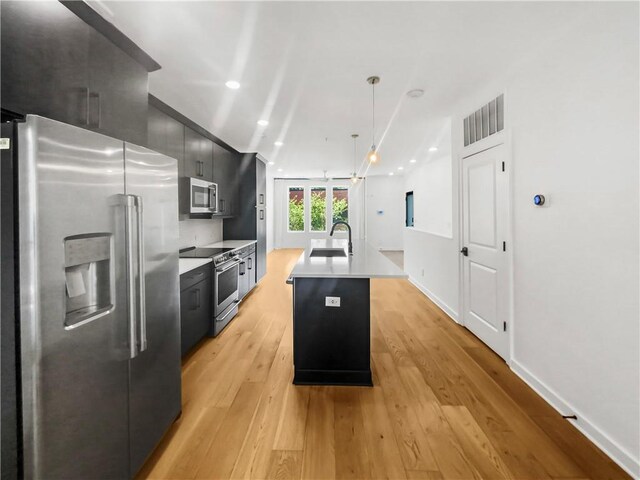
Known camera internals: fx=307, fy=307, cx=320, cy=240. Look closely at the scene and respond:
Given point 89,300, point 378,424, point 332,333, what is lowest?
point 378,424

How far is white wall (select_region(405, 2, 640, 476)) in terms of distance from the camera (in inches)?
65.0

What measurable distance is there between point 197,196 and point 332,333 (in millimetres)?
2452

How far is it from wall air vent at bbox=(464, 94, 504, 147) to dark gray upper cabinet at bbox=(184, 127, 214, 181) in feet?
10.8

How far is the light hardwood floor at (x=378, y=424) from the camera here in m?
1.68

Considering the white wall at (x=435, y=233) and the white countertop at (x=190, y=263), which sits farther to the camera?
the white wall at (x=435, y=233)

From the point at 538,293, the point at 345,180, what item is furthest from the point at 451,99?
the point at 345,180

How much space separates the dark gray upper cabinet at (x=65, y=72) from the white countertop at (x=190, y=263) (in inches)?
48.7

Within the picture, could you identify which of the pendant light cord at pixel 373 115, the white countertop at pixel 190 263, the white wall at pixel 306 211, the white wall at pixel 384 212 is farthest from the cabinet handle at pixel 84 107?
the white wall at pixel 384 212

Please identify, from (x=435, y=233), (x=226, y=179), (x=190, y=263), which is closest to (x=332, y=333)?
(x=190, y=263)

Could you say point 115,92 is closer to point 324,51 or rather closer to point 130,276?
point 130,276

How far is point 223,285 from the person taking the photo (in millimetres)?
3717

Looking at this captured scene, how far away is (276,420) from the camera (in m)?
2.07

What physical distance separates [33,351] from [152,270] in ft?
2.13

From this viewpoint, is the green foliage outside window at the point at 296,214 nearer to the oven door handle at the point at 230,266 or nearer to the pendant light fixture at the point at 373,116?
the pendant light fixture at the point at 373,116
